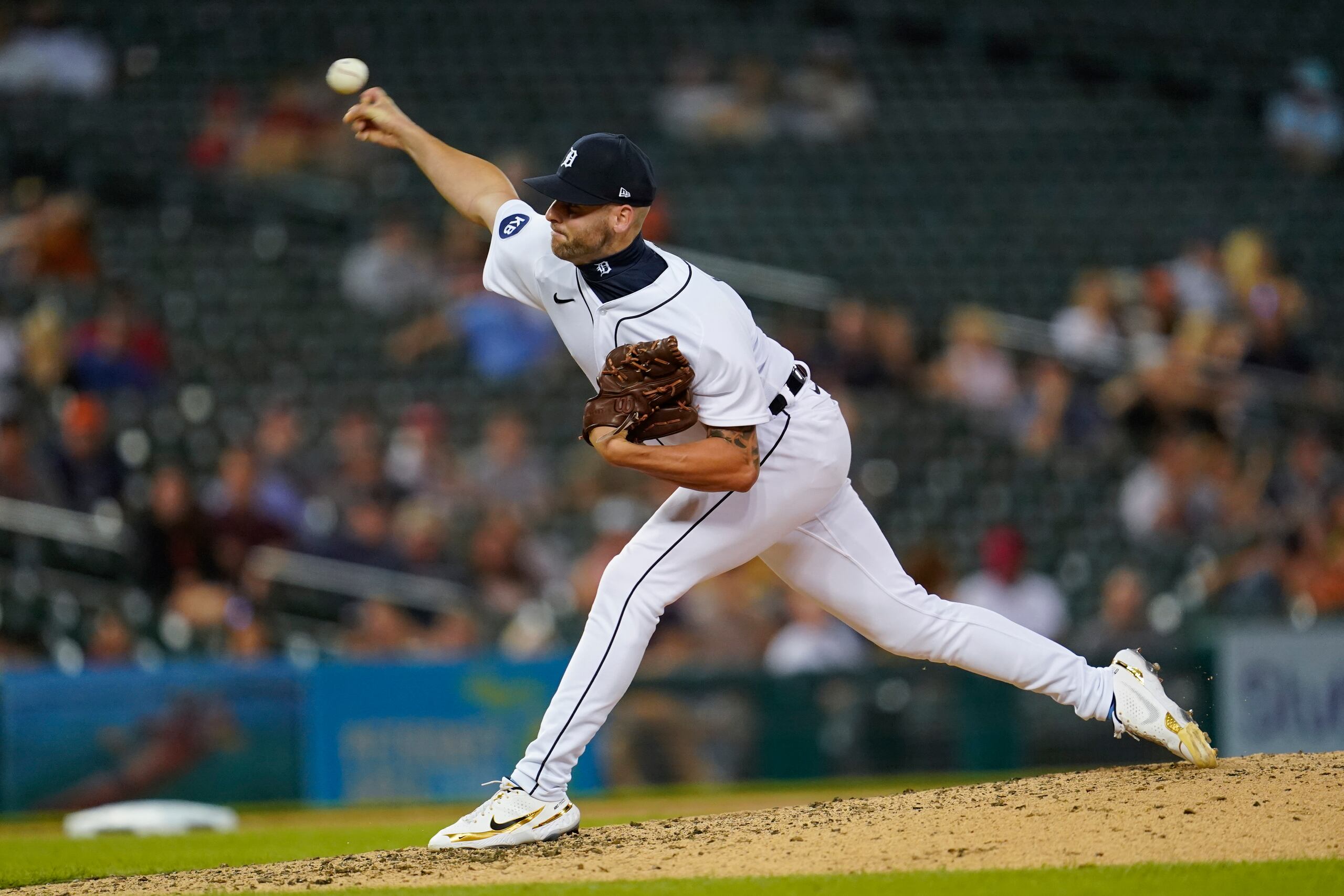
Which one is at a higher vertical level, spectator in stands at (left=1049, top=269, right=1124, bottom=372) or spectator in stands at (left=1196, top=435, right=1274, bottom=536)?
spectator in stands at (left=1049, top=269, right=1124, bottom=372)

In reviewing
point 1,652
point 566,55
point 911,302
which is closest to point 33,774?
point 1,652

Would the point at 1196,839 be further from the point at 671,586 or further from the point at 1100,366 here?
the point at 1100,366

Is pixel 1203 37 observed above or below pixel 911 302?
above

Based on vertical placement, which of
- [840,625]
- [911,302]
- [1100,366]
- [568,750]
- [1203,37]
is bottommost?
[568,750]

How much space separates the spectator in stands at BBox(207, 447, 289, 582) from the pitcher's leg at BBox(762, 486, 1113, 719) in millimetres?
5625

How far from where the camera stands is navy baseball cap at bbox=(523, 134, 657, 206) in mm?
4305

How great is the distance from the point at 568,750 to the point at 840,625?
5.50 meters

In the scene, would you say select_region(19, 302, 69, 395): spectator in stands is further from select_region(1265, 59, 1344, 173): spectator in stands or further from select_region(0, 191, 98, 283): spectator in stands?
select_region(1265, 59, 1344, 173): spectator in stands

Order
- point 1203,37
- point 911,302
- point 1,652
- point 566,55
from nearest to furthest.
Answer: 1. point 1,652
2. point 911,302
3. point 566,55
4. point 1203,37

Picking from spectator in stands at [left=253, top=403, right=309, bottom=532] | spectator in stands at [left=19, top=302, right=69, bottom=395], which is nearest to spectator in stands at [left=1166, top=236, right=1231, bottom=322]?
spectator in stands at [left=253, top=403, right=309, bottom=532]

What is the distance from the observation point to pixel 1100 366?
12.0 meters

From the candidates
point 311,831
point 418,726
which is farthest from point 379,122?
point 418,726

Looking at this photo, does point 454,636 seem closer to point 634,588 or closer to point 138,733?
→ point 138,733

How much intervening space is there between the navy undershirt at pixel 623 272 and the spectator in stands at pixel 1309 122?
38.8 feet
